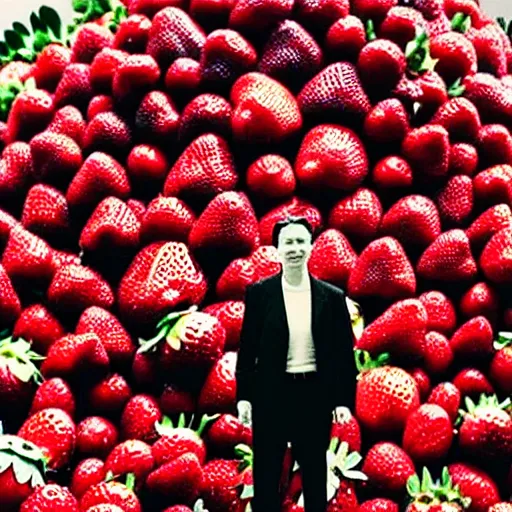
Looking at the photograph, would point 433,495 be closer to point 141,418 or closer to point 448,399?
point 448,399

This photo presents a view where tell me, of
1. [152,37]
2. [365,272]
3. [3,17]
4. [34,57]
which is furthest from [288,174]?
[3,17]

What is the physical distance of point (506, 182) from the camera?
1.17m

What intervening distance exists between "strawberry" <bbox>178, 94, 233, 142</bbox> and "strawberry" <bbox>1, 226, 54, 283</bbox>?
0.67 ft

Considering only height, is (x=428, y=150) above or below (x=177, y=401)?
above

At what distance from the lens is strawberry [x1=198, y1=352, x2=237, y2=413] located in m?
1.02

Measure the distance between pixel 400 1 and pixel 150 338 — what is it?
0.55m

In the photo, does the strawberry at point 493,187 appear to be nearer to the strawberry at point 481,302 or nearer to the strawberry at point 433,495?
the strawberry at point 481,302

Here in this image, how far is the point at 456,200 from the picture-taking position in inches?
46.2

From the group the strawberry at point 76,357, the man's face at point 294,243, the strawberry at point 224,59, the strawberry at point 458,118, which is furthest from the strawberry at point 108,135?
the man's face at point 294,243

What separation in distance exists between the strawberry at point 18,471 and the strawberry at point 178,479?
4.0 inches

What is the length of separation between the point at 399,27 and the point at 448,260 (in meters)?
0.30

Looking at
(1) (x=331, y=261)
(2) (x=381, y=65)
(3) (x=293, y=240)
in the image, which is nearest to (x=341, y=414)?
(3) (x=293, y=240)

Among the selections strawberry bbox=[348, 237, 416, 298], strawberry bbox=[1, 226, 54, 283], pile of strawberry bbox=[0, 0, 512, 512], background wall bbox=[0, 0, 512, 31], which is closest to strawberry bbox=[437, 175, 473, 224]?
pile of strawberry bbox=[0, 0, 512, 512]

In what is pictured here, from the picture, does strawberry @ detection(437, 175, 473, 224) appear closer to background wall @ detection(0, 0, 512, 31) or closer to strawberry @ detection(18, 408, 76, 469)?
strawberry @ detection(18, 408, 76, 469)
